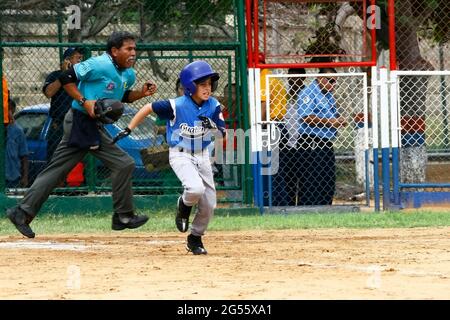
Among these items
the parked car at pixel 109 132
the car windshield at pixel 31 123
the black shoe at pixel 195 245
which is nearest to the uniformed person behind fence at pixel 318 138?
the parked car at pixel 109 132

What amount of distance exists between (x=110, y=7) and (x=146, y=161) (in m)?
2.05

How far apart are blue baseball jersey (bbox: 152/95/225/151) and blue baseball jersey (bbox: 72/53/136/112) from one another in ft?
4.51

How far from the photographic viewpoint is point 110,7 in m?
16.0

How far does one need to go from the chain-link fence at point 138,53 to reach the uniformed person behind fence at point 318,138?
801 millimetres

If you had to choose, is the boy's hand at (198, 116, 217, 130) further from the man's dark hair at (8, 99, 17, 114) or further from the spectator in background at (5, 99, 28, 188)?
the man's dark hair at (8, 99, 17, 114)

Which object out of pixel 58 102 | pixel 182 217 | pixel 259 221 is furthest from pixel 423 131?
pixel 182 217

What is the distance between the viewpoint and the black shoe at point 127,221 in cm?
1213

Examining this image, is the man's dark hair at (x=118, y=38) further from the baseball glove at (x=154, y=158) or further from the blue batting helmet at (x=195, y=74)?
the baseball glove at (x=154, y=158)

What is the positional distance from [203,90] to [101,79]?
1.68 meters

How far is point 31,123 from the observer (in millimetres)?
16234

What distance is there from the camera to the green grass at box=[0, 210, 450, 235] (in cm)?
1374

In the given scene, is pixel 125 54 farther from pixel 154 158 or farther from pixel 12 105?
pixel 12 105

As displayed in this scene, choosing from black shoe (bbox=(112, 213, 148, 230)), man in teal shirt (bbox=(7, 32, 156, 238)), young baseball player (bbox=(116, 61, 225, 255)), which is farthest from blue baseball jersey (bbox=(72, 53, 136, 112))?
young baseball player (bbox=(116, 61, 225, 255))

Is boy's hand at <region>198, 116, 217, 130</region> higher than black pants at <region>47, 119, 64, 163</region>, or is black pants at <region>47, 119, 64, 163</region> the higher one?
boy's hand at <region>198, 116, 217, 130</region>
